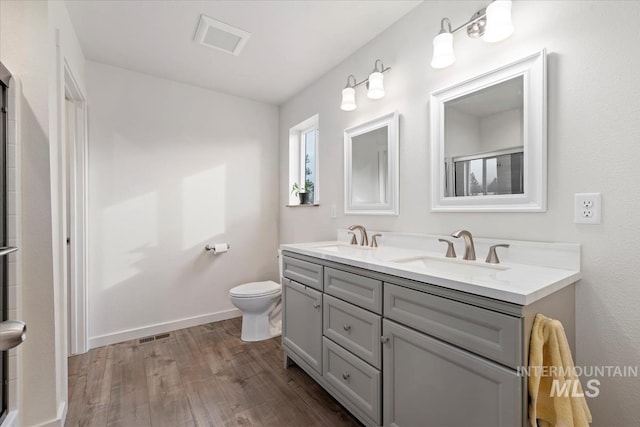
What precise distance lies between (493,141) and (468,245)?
1.69 feet

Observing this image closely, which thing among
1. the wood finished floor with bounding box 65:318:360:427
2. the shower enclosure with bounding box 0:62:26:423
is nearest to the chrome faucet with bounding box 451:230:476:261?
the wood finished floor with bounding box 65:318:360:427

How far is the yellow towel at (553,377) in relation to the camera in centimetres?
84

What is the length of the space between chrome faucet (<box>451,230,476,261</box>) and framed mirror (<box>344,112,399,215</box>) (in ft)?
1.73

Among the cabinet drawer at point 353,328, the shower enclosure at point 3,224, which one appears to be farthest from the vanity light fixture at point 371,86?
the shower enclosure at point 3,224

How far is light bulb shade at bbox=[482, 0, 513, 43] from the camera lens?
4.12ft

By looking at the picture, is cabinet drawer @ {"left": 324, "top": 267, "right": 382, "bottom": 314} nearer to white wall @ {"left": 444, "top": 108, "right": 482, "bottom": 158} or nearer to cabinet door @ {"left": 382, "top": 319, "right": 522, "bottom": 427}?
cabinet door @ {"left": 382, "top": 319, "right": 522, "bottom": 427}

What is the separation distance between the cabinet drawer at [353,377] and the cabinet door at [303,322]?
0.08 meters

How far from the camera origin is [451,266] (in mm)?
1420

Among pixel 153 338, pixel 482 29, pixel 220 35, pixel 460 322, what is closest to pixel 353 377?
pixel 460 322

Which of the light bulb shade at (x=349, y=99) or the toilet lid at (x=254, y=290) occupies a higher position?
the light bulb shade at (x=349, y=99)

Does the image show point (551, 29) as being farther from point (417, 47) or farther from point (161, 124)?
point (161, 124)

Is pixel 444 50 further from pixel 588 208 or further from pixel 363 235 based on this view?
pixel 363 235

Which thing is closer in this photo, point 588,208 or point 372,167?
point 588,208

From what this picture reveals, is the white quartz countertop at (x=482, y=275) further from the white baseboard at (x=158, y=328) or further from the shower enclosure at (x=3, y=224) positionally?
the white baseboard at (x=158, y=328)
